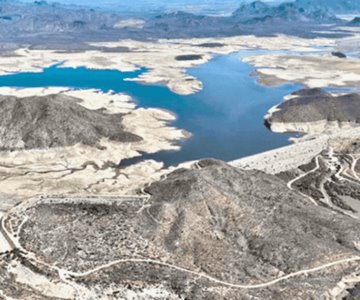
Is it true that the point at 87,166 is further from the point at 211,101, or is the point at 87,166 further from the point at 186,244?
the point at 211,101

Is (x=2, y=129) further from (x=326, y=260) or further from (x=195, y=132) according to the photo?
(x=326, y=260)

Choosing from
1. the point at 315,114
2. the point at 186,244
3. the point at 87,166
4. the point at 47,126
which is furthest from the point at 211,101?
the point at 186,244

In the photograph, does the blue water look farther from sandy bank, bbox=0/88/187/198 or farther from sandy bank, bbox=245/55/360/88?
sandy bank, bbox=245/55/360/88

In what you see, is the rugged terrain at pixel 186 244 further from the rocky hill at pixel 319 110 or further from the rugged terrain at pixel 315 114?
the rocky hill at pixel 319 110

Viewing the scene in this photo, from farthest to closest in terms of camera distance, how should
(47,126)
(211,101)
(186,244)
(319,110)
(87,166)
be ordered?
1. (211,101)
2. (319,110)
3. (47,126)
4. (87,166)
5. (186,244)

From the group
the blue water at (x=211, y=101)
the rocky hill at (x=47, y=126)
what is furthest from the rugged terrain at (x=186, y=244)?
the blue water at (x=211, y=101)

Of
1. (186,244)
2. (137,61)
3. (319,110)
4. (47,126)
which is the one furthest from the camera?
(137,61)

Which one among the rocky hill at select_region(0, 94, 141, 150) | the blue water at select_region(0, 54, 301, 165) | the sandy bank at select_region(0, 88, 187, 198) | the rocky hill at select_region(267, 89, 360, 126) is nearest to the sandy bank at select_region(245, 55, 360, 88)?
the blue water at select_region(0, 54, 301, 165)
